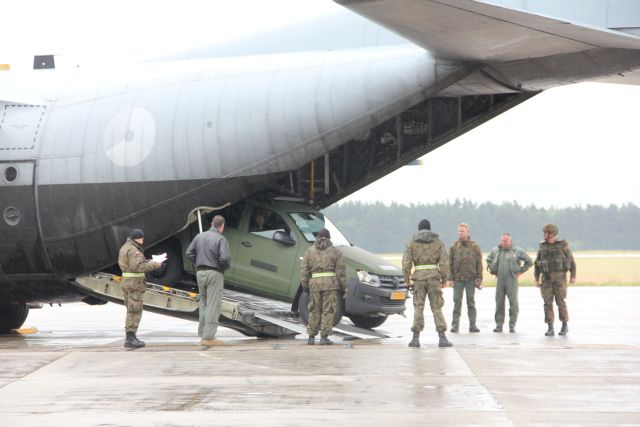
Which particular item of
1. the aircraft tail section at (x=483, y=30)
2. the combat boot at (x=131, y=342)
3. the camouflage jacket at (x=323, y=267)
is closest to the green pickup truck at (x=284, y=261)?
the camouflage jacket at (x=323, y=267)

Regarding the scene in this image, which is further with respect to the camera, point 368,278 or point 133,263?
point 368,278

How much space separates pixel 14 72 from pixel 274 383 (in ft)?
31.1

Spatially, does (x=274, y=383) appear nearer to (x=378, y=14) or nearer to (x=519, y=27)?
(x=378, y=14)

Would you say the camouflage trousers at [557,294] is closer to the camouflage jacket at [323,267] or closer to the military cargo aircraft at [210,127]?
the military cargo aircraft at [210,127]

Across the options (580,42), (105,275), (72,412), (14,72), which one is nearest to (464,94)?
(580,42)

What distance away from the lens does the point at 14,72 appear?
18141 millimetres

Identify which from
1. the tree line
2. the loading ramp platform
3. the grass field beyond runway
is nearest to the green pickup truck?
the loading ramp platform

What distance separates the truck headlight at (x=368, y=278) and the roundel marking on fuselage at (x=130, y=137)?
3996 mm

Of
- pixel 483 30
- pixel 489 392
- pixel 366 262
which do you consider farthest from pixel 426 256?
pixel 489 392

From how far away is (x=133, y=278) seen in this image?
51.5ft

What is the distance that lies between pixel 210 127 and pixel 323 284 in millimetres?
3184

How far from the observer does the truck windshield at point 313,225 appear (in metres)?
17.2

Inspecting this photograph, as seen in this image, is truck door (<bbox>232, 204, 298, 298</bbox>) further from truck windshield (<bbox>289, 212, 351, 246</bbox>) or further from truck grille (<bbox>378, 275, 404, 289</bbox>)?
truck grille (<bbox>378, 275, 404, 289</bbox>)

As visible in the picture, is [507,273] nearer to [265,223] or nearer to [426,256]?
[426,256]
